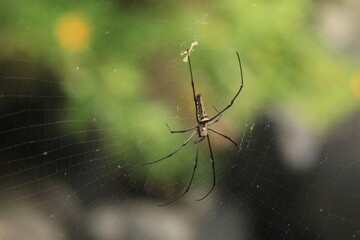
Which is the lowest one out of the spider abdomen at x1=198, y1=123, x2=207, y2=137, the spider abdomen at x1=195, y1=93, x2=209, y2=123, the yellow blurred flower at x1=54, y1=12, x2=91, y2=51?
the spider abdomen at x1=198, y1=123, x2=207, y2=137

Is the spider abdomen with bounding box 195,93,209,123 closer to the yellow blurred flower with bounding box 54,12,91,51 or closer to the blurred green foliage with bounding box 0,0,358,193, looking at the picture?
the blurred green foliage with bounding box 0,0,358,193

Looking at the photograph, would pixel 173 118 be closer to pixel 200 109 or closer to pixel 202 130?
pixel 202 130

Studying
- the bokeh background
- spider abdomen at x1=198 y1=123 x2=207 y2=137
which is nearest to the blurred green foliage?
the bokeh background

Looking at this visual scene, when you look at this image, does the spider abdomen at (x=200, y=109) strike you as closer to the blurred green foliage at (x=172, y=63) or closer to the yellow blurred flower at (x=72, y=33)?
the blurred green foliage at (x=172, y=63)

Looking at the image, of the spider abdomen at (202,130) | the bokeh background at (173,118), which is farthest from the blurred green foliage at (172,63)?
the spider abdomen at (202,130)

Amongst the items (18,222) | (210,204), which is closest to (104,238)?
(18,222)

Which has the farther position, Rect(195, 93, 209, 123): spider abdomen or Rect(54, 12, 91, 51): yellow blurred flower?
Rect(54, 12, 91, 51): yellow blurred flower

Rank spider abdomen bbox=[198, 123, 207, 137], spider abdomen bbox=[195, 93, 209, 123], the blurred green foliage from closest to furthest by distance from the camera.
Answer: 1. spider abdomen bbox=[195, 93, 209, 123]
2. the blurred green foliage
3. spider abdomen bbox=[198, 123, 207, 137]
